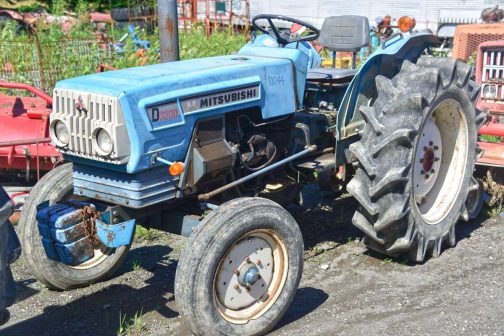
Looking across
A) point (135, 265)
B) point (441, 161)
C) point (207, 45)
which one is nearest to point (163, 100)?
point (135, 265)

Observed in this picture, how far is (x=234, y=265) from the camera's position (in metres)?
3.83

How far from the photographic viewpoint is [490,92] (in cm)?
679

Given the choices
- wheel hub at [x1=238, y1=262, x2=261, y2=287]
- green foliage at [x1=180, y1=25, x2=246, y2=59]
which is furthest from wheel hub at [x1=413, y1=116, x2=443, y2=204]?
green foliage at [x1=180, y1=25, x2=246, y2=59]

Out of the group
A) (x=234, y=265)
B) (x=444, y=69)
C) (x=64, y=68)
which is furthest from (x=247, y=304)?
(x=64, y=68)

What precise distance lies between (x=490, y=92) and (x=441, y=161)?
1.83 metres

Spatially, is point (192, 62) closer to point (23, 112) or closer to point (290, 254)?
point (290, 254)

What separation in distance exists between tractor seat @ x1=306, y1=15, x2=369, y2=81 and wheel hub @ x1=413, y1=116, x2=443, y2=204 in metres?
0.72

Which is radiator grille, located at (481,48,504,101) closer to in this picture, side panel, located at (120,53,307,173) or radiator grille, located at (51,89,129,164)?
side panel, located at (120,53,307,173)

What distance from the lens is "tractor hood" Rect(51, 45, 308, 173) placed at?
3.67 meters

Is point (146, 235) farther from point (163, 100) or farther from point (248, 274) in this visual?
point (163, 100)

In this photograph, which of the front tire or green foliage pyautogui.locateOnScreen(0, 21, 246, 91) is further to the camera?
green foliage pyautogui.locateOnScreen(0, 21, 246, 91)

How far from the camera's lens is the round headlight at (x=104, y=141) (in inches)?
145

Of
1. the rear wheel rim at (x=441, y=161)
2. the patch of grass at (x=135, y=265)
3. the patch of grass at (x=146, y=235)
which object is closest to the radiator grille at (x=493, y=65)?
the rear wheel rim at (x=441, y=161)

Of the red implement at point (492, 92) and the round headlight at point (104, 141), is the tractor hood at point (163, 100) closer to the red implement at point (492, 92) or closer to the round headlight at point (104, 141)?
the round headlight at point (104, 141)
